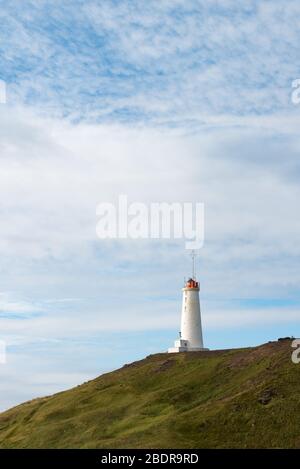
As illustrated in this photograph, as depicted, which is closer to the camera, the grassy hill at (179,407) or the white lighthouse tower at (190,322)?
the grassy hill at (179,407)

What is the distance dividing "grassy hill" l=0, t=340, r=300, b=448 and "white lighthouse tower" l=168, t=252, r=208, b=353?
11.5ft

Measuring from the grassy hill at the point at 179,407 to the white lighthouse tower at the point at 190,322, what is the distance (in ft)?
11.5

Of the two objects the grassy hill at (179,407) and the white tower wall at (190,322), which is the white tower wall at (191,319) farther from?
the grassy hill at (179,407)

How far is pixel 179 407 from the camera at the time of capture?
77812 millimetres

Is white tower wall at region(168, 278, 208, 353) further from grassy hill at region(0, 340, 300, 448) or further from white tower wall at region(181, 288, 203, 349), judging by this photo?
grassy hill at region(0, 340, 300, 448)

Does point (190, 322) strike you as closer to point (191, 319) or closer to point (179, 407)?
point (191, 319)

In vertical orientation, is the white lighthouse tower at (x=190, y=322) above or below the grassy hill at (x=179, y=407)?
above

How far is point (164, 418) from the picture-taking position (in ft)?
240

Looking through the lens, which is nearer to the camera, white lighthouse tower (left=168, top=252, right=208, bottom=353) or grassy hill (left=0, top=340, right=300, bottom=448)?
grassy hill (left=0, top=340, right=300, bottom=448)

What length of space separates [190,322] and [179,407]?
2799cm

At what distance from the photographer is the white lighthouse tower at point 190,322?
10431 centimetres

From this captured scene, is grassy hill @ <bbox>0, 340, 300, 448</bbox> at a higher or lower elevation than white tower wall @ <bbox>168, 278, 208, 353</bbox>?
lower

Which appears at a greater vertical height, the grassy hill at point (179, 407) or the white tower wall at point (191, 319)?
the white tower wall at point (191, 319)

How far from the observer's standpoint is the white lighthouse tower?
104 metres
